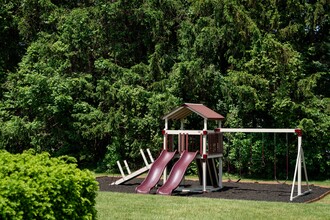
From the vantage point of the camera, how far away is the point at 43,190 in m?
5.87

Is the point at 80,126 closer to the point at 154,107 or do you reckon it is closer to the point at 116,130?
the point at 116,130

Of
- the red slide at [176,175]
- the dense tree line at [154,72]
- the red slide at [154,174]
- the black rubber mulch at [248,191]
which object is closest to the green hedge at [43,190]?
the red slide at [176,175]

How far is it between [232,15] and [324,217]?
11793mm

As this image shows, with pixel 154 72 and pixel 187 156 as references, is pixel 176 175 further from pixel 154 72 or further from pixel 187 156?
pixel 154 72

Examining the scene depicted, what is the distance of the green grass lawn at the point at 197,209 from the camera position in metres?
10.0

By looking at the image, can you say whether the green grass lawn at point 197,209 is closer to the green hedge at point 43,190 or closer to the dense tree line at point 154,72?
the green hedge at point 43,190

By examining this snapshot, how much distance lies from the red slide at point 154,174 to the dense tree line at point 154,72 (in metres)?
4.84

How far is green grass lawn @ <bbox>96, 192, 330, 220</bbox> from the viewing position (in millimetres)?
10039

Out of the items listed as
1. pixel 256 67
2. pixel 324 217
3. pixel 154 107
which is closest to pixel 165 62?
pixel 154 107

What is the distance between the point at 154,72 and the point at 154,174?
760 centimetres

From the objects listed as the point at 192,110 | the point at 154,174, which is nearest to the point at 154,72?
the point at 192,110

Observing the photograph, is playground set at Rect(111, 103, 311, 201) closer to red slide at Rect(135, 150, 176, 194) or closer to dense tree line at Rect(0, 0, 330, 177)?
red slide at Rect(135, 150, 176, 194)

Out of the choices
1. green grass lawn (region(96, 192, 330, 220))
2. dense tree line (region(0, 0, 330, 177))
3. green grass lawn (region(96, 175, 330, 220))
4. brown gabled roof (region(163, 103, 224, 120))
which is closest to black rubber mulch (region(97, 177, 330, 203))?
green grass lawn (region(96, 175, 330, 220))

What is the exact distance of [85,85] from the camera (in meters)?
22.0
